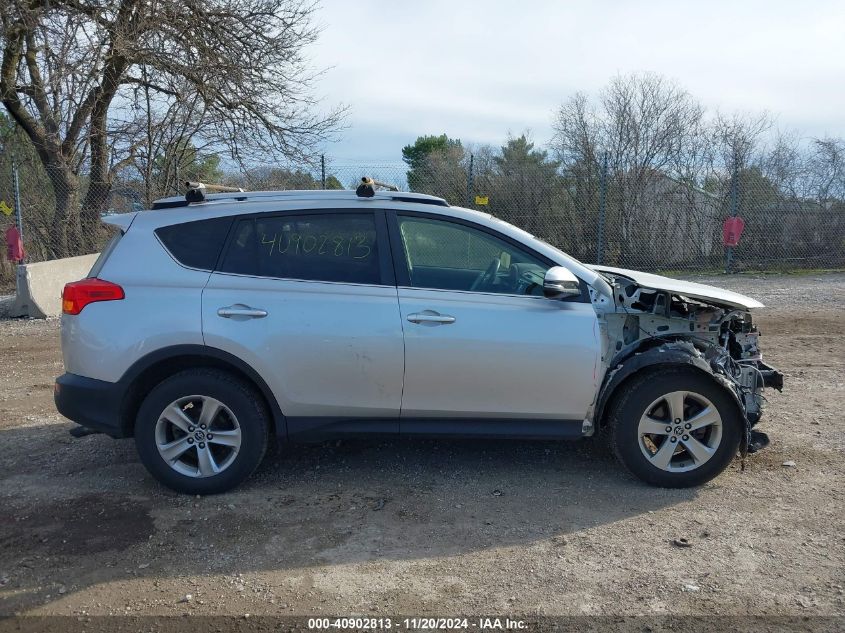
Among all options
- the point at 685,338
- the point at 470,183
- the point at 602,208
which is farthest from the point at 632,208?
the point at 685,338

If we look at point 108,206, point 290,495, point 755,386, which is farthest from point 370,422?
point 108,206

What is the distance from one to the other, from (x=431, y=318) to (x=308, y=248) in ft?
2.99

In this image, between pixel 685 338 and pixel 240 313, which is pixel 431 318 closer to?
pixel 240 313

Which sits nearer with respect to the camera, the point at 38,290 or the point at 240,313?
the point at 240,313

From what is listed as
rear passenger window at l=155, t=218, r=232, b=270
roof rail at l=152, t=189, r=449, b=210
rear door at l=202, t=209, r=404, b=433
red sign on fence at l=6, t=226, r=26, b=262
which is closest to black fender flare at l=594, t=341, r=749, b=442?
rear door at l=202, t=209, r=404, b=433

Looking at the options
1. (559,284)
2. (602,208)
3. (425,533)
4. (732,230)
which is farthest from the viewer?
(602,208)

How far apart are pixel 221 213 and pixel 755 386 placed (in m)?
3.65

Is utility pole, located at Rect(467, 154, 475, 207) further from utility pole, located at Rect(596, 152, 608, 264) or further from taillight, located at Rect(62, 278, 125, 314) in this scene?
taillight, located at Rect(62, 278, 125, 314)

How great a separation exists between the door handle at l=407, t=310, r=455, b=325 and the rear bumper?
1815 mm

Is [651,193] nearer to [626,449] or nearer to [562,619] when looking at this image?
[626,449]

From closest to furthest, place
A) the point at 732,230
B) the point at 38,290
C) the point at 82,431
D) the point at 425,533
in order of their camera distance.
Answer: the point at 425,533, the point at 82,431, the point at 38,290, the point at 732,230

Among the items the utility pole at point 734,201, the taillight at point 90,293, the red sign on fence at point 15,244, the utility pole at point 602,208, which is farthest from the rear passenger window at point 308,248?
the utility pole at point 734,201

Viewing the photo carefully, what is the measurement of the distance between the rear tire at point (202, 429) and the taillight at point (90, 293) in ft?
2.02

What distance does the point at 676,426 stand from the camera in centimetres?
431
